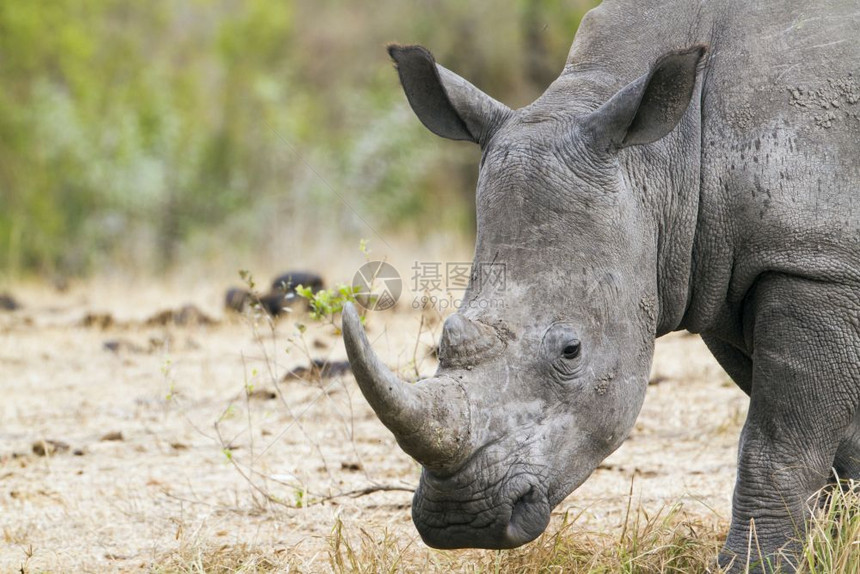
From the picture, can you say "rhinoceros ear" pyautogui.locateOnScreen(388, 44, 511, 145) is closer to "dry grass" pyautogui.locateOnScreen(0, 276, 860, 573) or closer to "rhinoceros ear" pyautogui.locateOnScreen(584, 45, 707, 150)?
"rhinoceros ear" pyautogui.locateOnScreen(584, 45, 707, 150)

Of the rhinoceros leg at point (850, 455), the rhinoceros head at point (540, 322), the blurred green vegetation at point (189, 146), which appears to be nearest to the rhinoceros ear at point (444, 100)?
the rhinoceros head at point (540, 322)

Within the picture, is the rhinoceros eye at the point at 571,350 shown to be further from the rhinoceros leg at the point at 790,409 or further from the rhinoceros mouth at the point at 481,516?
the rhinoceros leg at the point at 790,409

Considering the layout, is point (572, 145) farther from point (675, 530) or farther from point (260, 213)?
point (260, 213)

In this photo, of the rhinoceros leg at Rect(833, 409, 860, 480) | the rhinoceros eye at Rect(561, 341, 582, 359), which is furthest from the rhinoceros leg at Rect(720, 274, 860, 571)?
the rhinoceros eye at Rect(561, 341, 582, 359)

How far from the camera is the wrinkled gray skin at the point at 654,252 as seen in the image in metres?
3.86

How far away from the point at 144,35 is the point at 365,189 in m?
5.89

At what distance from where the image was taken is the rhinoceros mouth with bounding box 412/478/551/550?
376 centimetres

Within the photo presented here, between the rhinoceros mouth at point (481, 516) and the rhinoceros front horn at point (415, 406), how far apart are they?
0.13 m

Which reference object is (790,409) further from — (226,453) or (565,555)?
(226,453)

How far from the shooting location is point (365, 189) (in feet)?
53.4

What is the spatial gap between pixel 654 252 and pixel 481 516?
1.19m

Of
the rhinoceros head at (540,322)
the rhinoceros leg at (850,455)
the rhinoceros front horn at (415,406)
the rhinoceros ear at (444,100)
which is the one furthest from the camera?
the rhinoceros leg at (850,455)

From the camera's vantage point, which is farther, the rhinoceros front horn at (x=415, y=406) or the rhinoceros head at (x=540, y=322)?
the rhinoceros head at (x=540, y=322)

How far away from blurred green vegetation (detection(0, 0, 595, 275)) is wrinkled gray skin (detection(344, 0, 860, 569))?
7.40 metres
